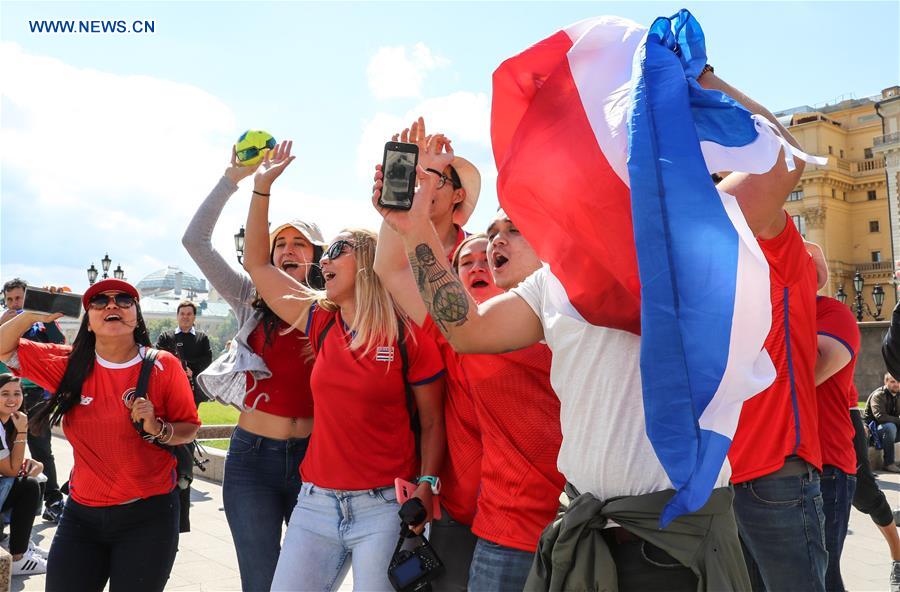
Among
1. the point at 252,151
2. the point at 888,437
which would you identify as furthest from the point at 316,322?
the point at 888,437

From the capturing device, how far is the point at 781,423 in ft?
10.9

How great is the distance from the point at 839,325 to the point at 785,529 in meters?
1.52

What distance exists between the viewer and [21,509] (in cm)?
682

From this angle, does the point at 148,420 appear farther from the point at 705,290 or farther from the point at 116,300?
the point at 705,290

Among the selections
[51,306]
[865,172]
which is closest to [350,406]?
[51,306]

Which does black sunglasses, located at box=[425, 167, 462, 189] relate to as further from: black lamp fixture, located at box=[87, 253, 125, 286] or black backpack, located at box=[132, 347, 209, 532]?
black lamp fixture, located at box=[87, 253, 125, 286]

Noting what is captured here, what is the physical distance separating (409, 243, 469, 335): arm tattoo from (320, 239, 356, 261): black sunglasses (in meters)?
1.37

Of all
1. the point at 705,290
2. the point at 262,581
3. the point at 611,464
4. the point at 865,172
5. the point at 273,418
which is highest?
the point at 865,172

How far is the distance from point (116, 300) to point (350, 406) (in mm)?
1693

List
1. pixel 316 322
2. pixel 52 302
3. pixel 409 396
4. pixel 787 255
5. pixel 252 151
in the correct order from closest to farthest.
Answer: pixel 787 255
pixel 409 396
pixel 316 322
pixel 252 151
pixel 52 302

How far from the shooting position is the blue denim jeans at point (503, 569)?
281 cm

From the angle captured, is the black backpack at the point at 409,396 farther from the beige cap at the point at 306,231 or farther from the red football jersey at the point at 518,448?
the beige cap at the point at 306,231

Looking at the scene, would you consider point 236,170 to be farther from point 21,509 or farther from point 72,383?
point 21,509

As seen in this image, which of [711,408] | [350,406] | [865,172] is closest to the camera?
[711,408]
